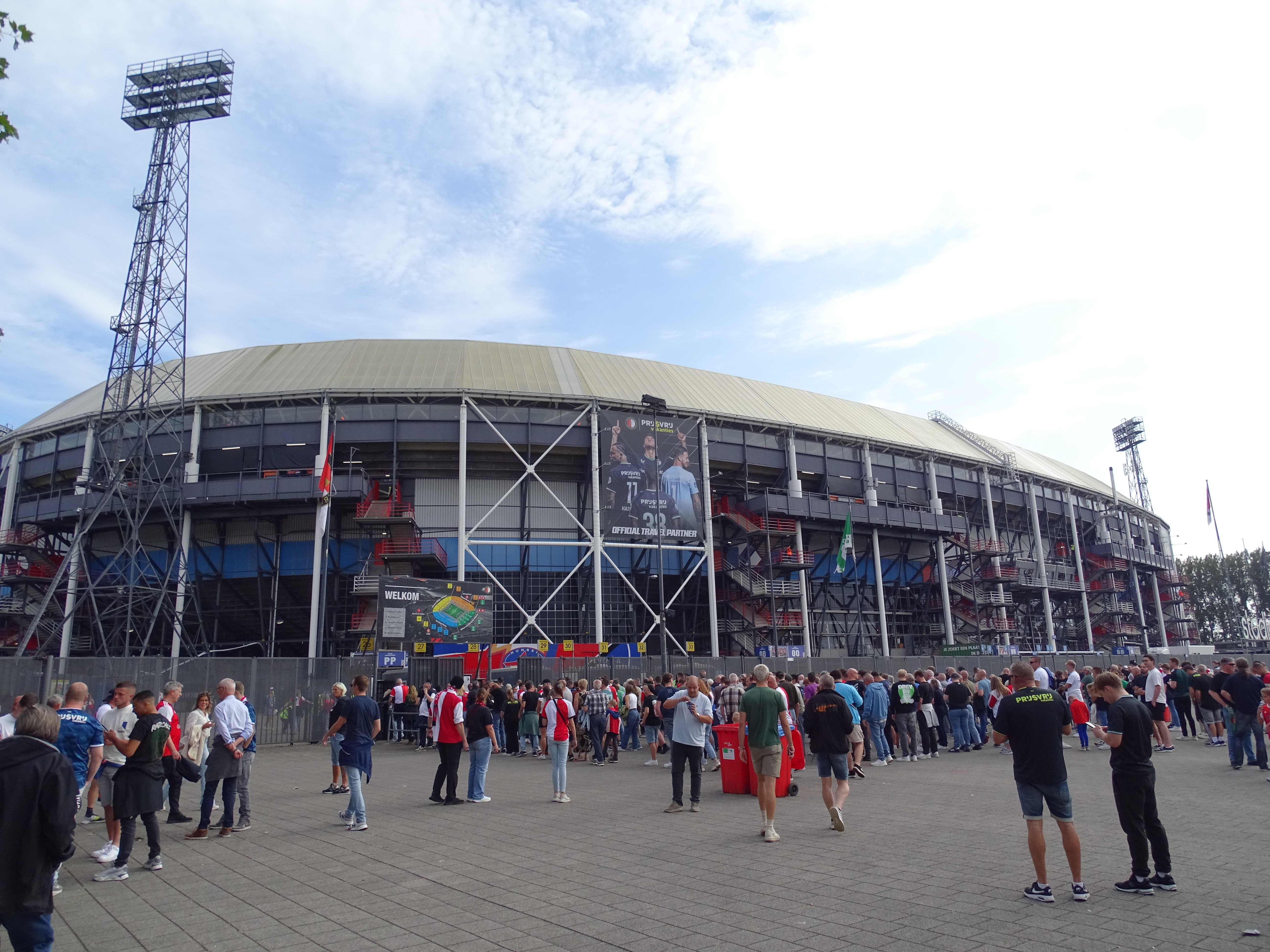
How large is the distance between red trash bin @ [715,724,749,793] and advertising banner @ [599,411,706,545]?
910 inches

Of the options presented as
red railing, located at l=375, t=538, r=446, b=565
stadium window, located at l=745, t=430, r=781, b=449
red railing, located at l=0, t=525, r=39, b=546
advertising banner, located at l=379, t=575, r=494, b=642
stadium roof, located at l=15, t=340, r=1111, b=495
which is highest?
stadium roof, located at l=15, t=340, r=1111, b=495

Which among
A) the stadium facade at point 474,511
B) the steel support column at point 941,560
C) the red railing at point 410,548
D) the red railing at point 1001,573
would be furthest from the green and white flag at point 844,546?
the red railing at point 410,548

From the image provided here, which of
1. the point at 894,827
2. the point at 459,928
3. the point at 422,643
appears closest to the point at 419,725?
the point at 422,643

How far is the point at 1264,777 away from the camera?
12883 millimetres

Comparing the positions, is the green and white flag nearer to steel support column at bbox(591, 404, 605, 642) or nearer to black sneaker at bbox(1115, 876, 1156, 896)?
steel support column at bbox(591, 404, 605, 642)

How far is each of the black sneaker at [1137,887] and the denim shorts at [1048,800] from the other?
0.64 meters

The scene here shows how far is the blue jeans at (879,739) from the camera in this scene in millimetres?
16781

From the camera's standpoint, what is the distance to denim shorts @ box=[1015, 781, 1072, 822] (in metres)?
6.62

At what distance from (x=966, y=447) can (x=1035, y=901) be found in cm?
5455

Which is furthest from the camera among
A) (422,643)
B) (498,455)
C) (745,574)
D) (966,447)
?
(966,447)

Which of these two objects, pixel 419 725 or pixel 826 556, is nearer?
pixel 419 725

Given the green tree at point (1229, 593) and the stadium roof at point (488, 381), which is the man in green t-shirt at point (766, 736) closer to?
the stadium roof at point (488, 381)

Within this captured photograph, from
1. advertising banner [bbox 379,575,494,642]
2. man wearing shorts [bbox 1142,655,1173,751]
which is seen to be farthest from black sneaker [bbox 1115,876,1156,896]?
advertising banner [bbox 379,575,494,642]

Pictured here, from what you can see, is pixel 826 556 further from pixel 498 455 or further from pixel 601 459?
pixel 498 455
